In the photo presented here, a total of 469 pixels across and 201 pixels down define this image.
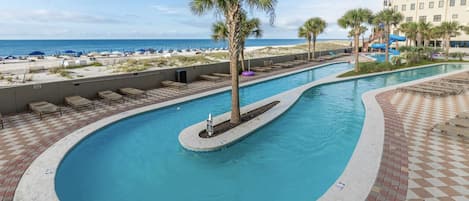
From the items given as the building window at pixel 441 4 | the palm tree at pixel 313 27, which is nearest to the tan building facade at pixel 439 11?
the building window at pixel 441 4

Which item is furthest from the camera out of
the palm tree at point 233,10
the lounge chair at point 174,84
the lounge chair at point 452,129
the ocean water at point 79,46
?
the ocean water at point 79,46

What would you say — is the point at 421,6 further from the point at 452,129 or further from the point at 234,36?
the point at 234,36

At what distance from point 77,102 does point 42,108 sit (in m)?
1.24

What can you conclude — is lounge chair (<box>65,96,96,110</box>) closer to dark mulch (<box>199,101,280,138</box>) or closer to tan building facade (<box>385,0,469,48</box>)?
dark mulch (<box>199,101,280,138</box>)

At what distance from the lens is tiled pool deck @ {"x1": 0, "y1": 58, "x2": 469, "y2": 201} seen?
516cm

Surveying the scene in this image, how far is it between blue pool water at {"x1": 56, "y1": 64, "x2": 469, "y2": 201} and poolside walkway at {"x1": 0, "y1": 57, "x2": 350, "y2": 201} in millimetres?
785

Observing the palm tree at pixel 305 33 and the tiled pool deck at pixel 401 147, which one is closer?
the tiled pool deck at pixel 401 147

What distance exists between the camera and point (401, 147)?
7.12m

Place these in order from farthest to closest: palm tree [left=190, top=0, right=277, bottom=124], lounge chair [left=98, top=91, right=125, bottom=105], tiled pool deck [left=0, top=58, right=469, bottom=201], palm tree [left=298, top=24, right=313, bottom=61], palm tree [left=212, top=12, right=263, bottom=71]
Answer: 1. palm tree [left=298, top=24, right=313, bottom=61]
2. palm tree [left=212, top=12, right=263, bottom=71]
3. lounge chair [left=98, top=91, right=125, bottom=105]
4. palm tree [left=190, top=0, right=277, bottom=124]
5. tiled pool deck [left=0, top=58, right=469, bottom=201]

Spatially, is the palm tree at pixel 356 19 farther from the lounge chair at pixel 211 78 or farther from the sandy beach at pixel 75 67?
the sandy beach at pixel 75 67

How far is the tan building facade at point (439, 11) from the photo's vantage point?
145 ft

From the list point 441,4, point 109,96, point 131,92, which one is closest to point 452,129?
point 131,92

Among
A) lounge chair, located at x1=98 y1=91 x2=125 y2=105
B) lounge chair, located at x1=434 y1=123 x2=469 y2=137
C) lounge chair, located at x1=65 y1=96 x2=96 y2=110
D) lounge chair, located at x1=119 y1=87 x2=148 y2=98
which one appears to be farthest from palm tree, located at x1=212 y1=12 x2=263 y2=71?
lounge chair, located at x1=434 y1=123 x2=469 y2=137

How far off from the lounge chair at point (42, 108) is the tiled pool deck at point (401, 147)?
0.26m
